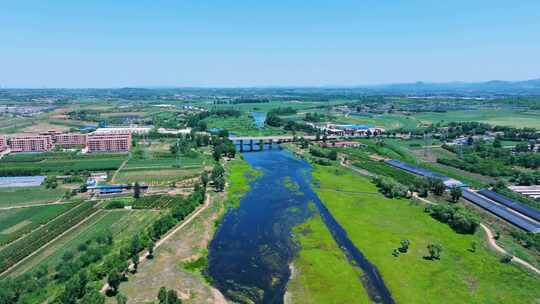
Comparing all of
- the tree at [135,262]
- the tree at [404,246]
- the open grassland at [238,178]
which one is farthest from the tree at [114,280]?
the tree at [404,246]

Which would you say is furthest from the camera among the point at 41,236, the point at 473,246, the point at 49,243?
the point at 41,236

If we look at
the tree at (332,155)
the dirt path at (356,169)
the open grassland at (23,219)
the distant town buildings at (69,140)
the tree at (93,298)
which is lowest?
the open grassland at (23,219)

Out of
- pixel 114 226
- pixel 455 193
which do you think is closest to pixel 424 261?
pixel 455 193

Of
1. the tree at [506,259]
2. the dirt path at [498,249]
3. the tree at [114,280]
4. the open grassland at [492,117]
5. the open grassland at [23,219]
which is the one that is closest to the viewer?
the tree at [114,280]

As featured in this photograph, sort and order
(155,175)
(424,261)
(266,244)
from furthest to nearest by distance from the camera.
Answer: (155,175) → (266,244) → (424,261)

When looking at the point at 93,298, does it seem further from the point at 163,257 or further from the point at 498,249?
Result: the point at 498,249

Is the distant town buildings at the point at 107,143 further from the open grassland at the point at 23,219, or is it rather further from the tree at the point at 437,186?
the tree at the point at 437,186

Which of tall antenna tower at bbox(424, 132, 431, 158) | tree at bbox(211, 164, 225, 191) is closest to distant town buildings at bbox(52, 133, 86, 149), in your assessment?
tree at bbox(211, 164, 225, 191)
